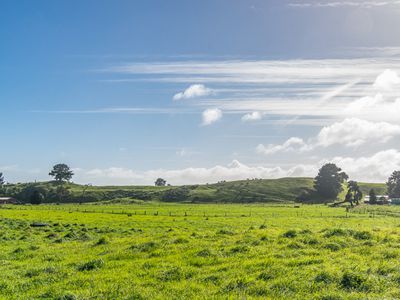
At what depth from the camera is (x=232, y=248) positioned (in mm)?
23719

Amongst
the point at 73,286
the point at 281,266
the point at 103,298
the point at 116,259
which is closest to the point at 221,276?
the point at 281,266

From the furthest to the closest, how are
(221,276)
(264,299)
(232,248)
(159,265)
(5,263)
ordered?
1. (5,263)
2. (232,248)
3. (159,265)
4. (221,276)
5. (264,299)

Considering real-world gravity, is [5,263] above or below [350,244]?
below

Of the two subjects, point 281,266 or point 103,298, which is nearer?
point 103,298

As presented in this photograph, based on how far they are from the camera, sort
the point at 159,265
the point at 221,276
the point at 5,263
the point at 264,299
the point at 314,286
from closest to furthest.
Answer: the point at 264,299 → the point at 314,286 → the point at 221,276 → the point at 159,265 → the point at 5,263

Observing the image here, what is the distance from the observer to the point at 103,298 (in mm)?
16109

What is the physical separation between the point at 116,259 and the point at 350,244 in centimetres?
1440

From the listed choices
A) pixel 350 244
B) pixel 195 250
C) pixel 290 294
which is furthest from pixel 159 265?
pixel 350 244

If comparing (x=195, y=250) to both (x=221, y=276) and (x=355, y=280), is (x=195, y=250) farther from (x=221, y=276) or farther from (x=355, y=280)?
(x=355, y=280)

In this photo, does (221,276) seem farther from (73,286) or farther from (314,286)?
(73,286)

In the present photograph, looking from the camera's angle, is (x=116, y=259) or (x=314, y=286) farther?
(x=116, y=259)

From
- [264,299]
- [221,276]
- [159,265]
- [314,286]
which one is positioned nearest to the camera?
[264,299]

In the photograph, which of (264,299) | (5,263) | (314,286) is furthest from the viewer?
(5,263)

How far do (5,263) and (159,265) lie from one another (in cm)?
1139
